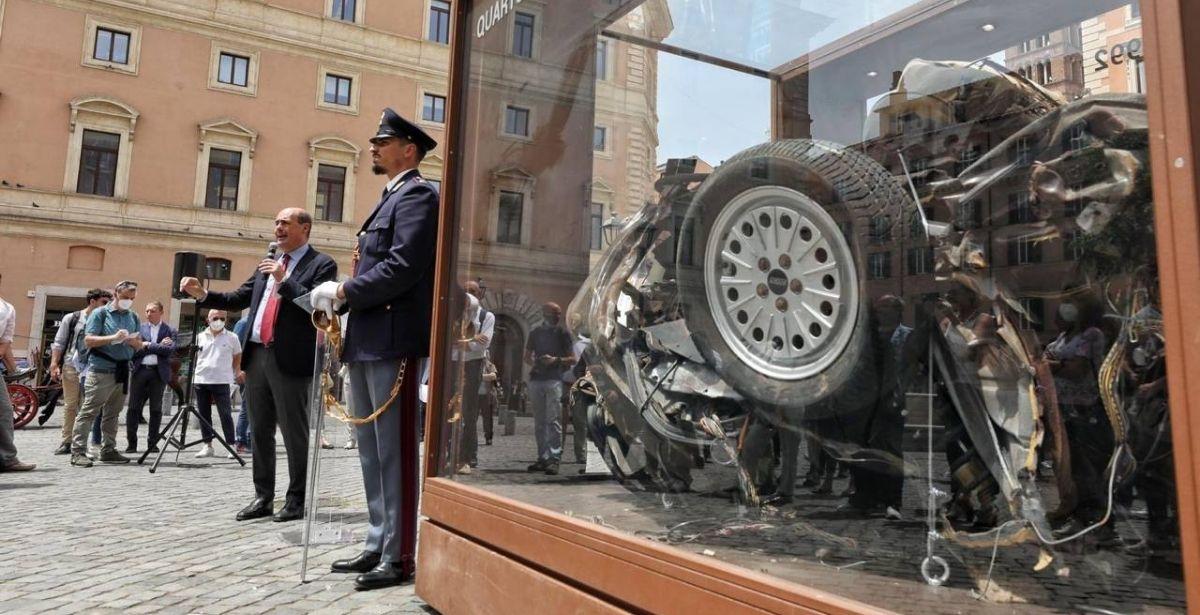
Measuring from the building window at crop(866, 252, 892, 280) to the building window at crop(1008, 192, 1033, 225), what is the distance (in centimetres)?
24

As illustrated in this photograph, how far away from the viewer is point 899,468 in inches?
69.7

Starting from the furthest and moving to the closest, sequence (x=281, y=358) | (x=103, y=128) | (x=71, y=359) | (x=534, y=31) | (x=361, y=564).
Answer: (x=103, y=128), (x=71, y=359), (x=281, y=358), (x=361, y=564), (x=534, y=31)

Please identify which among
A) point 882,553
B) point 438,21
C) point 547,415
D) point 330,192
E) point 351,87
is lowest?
point 882,553

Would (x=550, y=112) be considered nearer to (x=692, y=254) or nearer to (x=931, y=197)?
(x=692, y=254)

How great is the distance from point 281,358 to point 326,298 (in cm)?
143

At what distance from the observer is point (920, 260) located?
167 cm

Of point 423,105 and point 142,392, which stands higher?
point 423,105

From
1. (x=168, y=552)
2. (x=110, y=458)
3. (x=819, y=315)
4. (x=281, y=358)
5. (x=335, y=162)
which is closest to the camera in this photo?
(x=819, y=315)

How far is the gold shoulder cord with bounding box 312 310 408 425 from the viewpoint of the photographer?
3031 mm

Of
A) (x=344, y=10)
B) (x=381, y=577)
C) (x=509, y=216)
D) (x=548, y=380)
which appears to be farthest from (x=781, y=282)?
(x=344, y=10)

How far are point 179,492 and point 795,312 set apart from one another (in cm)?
489

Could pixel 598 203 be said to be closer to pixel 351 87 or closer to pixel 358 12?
pixel 351 87

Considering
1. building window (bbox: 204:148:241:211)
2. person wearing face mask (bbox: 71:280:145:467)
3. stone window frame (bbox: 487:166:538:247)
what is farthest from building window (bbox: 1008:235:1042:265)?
building window (bbox: 204:148:241:211)

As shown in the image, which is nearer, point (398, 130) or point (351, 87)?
point (398, 130)
